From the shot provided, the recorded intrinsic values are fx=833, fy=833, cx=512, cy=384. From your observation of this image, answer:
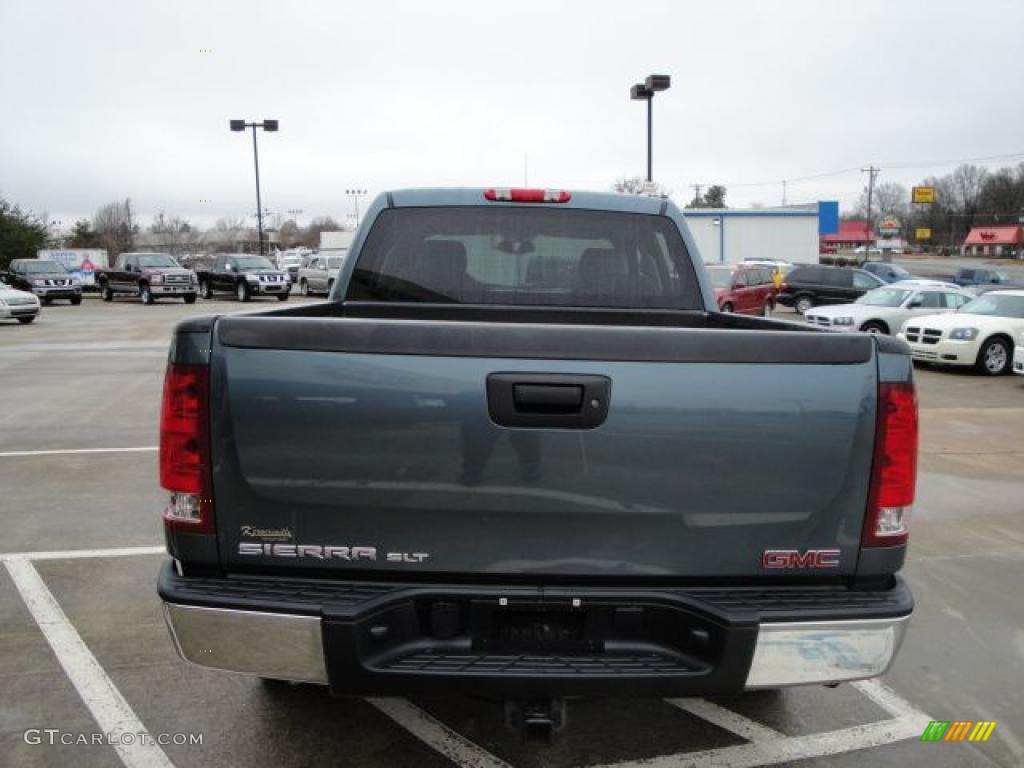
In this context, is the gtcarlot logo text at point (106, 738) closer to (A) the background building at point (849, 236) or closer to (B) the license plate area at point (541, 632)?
(B) the license plate area at point (541, 632)

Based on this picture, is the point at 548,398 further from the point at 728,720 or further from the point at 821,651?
the point at 728,720

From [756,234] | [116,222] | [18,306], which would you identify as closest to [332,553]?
[18,306]

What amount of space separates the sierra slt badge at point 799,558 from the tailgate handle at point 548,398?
728mm

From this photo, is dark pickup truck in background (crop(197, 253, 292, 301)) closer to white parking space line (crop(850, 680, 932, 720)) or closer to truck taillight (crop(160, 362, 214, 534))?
white parking space line (crop(850, 680, 932, 720))

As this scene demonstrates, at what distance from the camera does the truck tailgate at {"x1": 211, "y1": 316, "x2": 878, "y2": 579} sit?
2.33 metres

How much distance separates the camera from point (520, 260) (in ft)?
13.7

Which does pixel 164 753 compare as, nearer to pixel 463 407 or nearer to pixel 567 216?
pixel 463 407

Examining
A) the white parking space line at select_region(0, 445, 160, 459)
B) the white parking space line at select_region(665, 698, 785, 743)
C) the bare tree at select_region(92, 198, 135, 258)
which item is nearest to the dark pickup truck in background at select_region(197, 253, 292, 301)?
the white parking space line at select_region(0, 445, 160, 459)

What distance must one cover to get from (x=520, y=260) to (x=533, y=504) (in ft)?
6.67

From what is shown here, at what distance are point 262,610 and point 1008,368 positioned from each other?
16984 millimetres

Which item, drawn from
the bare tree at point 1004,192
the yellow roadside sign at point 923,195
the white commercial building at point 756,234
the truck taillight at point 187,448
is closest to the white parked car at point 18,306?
the truck taillight at point 187,448

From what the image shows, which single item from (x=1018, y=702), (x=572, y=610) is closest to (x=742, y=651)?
(x=572, y=610)

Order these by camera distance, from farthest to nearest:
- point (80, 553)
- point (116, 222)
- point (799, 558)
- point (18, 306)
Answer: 1. point (116, 222)
2. point (18, 306)
3. point (80, 553)
4. point (799, 558)

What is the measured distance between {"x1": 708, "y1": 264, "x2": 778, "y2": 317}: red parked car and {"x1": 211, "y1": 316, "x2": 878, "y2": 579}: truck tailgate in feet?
73.9
